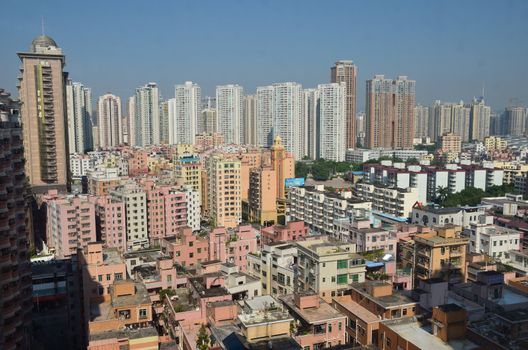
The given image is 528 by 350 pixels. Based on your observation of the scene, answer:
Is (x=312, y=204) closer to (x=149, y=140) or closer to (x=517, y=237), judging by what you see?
(x=517, y=237)

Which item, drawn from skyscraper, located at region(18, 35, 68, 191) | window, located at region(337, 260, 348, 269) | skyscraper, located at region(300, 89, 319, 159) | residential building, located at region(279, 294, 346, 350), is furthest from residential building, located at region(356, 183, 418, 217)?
skyscraper, located at region(300, 89, 319, 159)

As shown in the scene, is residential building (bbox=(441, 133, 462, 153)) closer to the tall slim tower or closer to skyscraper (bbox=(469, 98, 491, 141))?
skyscraper (bbox=(469, 98, 491, 141))

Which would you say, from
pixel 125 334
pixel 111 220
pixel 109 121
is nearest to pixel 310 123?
pixel 109 121

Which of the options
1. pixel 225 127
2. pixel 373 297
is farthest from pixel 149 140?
pixel 373 297

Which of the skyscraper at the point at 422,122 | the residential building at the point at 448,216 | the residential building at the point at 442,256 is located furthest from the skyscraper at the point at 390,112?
the residential building at the point at 442,256

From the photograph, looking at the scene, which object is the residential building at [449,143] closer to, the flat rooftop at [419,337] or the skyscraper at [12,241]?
the flat rooftop at [419,337]
